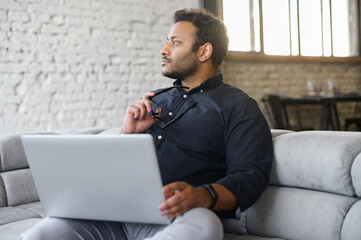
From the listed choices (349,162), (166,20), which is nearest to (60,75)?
(166,20)

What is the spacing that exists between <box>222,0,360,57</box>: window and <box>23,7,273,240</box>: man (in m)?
4.48

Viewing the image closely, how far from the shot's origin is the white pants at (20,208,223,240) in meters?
1.21

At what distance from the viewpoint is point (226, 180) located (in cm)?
143

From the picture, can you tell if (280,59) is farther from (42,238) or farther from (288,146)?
(42,238)

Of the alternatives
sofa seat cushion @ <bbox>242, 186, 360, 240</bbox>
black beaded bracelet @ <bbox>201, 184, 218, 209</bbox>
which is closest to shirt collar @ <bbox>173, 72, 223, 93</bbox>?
sofa seat cushion @ <bbox>242, 186, 360, 240</bbox>

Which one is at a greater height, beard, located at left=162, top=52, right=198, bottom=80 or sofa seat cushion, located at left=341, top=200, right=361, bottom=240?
beard, located at left=162, top=52, right=198, bottom=80

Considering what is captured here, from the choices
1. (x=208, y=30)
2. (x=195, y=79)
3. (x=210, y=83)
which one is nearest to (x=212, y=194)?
(x=210, y=83)

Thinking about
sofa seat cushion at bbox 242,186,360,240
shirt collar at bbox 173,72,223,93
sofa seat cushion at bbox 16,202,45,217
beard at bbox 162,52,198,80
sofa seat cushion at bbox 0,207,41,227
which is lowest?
sofa seat cushion at bbox 16,202,45,217

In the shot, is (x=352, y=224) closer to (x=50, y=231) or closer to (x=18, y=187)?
(x=50, y=231)

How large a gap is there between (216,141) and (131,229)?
432 millimetres

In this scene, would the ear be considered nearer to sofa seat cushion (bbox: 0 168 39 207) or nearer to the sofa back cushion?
the sofa back cushion

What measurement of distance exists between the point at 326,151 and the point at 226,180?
1.16ft

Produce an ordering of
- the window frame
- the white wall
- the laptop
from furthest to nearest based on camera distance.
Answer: the window frame
the white wall
the laptop

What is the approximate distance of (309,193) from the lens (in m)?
1.55
